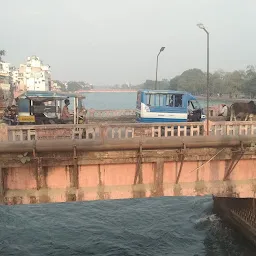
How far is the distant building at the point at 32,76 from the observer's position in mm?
111375

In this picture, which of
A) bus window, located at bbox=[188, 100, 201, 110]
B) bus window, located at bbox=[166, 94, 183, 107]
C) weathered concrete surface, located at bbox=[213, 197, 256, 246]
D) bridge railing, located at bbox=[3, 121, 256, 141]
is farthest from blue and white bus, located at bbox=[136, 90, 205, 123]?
bridge railing, located at bbox=[3, 121, 256, 141]

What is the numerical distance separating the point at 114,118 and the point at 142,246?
10.5 meters

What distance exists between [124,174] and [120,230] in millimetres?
8068

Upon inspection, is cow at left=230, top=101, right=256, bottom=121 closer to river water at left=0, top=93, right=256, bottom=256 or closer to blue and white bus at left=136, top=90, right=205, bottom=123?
blue and white bus at left=136, top=90, right=205, bottom=123

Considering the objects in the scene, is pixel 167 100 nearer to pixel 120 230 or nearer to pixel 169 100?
pixel 169 100

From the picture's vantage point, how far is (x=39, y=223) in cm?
1861

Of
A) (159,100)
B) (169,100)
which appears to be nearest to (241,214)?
(169,100)

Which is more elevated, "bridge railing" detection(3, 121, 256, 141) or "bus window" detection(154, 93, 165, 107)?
"bus window" detection(154, 93, 165, 107)

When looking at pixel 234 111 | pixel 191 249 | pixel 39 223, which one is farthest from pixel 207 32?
pixel 39 223

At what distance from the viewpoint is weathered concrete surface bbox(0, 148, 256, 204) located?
9.92 metres

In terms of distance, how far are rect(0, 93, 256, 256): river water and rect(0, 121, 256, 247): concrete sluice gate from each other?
5.56 meters

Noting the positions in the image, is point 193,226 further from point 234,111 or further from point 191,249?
point 234,111

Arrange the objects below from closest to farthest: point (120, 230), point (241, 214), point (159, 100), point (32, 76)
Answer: point (241, 214) → point (120, 230) → point (159, 100) → point (32, 76)

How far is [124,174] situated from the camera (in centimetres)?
1047
